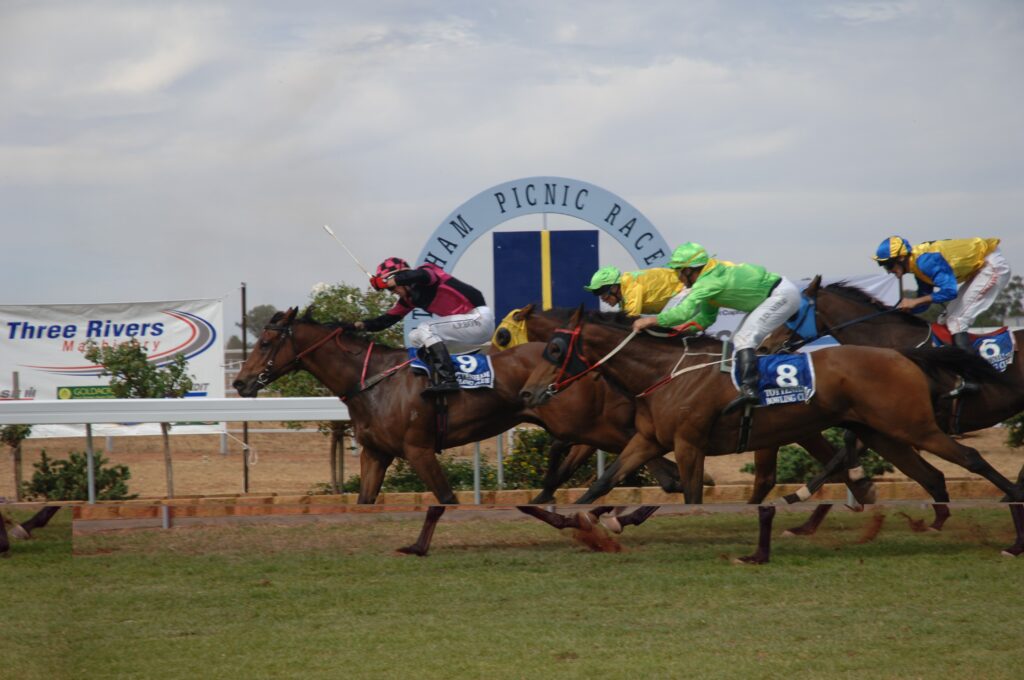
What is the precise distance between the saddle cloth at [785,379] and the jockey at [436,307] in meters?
2.07

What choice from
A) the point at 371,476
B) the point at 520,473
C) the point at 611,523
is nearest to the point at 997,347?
the point at 611,523

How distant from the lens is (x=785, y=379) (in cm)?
707

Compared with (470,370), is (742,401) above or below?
below

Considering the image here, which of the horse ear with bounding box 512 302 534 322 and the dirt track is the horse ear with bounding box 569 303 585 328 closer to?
the horse ear with bounding box 512 302 534 322

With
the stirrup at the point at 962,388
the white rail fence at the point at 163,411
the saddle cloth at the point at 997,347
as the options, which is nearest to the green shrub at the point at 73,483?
the white rail fence at the point at 163,411

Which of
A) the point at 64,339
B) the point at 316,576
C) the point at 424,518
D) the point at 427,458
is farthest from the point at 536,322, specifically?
the point at 64,339

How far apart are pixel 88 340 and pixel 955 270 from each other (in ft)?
32.1

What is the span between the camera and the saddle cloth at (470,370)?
8.23 m

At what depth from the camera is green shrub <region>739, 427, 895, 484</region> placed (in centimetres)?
1013

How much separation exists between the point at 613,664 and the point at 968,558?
304 cm

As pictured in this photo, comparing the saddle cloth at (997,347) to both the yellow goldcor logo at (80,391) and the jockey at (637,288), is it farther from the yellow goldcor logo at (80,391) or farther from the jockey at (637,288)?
the yellow goldcor logo at (80,391)

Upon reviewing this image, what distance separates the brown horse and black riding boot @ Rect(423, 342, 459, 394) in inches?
27.1

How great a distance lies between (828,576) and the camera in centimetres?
643

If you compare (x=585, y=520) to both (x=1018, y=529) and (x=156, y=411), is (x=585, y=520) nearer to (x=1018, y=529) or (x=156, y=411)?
(x=1018, y=529)
